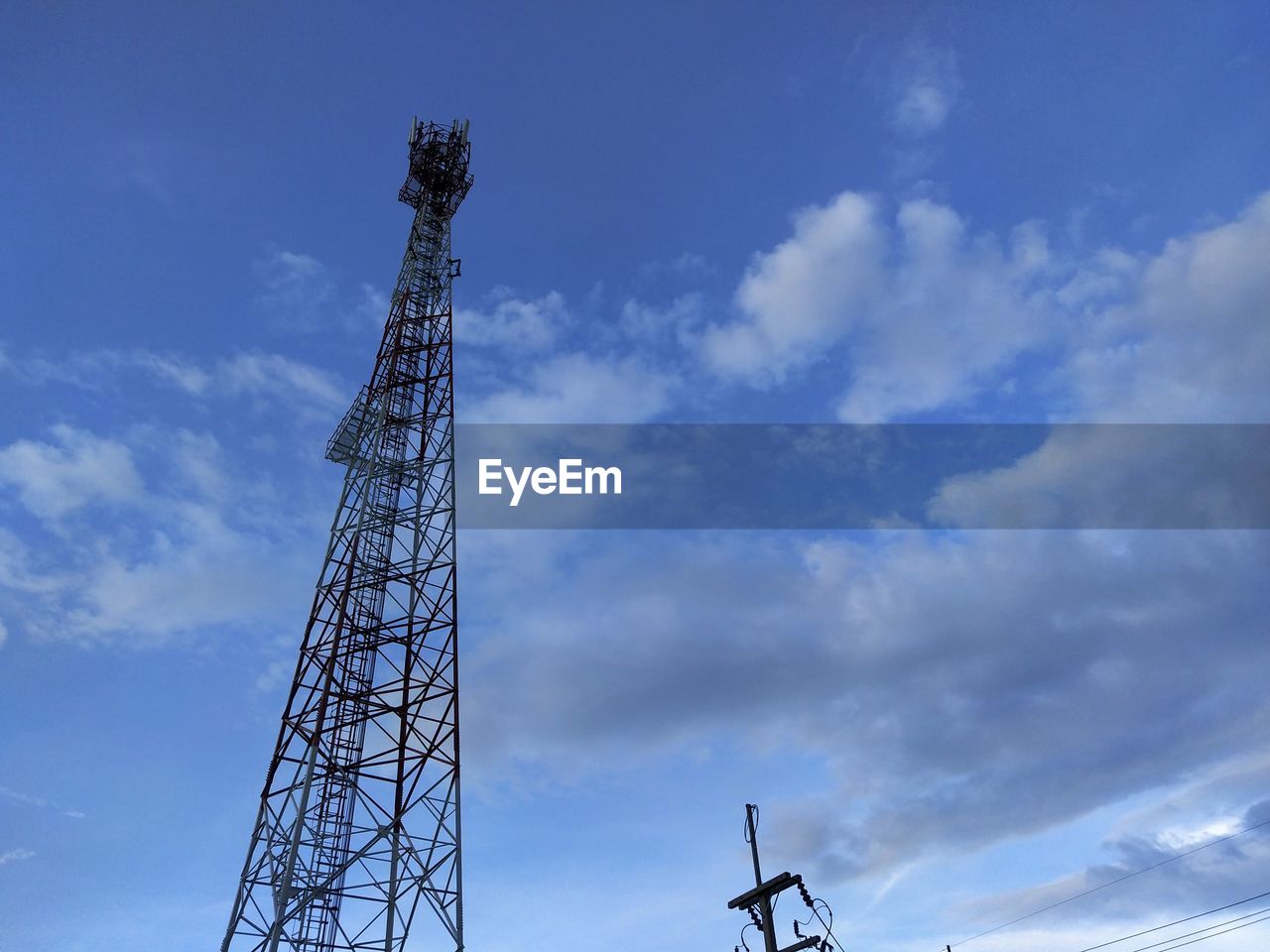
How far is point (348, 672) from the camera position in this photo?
35531 millimetres

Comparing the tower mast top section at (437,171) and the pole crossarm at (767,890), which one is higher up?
the tower mast top section at (437,171)

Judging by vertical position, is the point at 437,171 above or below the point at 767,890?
above

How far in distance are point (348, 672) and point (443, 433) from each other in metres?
11.1

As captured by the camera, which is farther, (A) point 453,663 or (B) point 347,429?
(B) point 347,429

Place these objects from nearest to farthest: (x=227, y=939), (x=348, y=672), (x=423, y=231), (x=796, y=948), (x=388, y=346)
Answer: (x=796, y=948) → (x=227, y=939) → (x=348, y=672) → (x=388, y=346) → (x=423, y=231)

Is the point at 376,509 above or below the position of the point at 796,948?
above

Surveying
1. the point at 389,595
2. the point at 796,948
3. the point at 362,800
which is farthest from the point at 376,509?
the point at 796,948

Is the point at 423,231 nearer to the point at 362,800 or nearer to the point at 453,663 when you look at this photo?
the point at 453,663

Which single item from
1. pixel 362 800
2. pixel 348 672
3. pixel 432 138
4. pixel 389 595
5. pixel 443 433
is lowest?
pixel 362 800

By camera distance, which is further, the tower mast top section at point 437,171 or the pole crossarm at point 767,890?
the tower mast top section at point 437,171

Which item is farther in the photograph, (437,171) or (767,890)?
(437,171)

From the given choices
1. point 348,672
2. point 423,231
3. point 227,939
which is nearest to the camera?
point 227,939

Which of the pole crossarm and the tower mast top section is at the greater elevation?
the tower mast top section

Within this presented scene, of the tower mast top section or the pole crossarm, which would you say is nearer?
the pole crossarm
